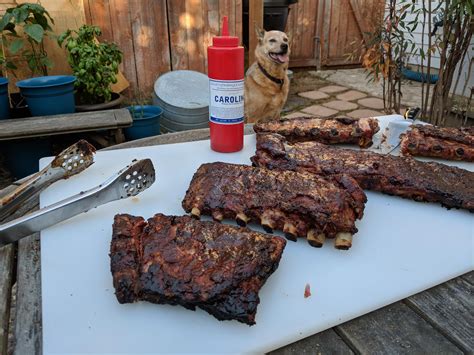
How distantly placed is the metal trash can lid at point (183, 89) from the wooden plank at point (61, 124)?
0.94 metres

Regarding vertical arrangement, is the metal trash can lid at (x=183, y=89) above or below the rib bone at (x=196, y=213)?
below

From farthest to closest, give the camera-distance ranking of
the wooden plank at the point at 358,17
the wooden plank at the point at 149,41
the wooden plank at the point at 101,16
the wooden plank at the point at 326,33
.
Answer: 1. the wooden plank at the point at 358,17
2. the wooden plank at the point at 326,33
3. the wooden plank at the point at 149,41
4. the wooden plank at the point at 101,16

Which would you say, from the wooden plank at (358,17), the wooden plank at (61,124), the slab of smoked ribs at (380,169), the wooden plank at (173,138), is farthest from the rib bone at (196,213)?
the wooden plank at (358,17)

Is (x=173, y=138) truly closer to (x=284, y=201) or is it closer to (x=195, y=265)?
(x=284, y=201)

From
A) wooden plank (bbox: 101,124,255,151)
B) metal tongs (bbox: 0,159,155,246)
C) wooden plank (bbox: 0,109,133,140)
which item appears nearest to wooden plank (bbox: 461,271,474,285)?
metal tongs (bbox: 0,159,155,246)

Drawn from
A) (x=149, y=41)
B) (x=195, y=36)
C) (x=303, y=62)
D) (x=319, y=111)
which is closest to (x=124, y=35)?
(x=149, y=41)

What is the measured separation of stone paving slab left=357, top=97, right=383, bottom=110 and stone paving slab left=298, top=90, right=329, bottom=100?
532 millimetres

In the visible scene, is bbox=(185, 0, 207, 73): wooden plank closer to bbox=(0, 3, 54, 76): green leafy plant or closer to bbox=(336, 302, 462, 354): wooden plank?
bbox=(0, 3, 54, 76): green leafy plant

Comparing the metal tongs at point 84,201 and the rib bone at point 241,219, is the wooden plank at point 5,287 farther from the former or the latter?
the rib bone at point 241,219

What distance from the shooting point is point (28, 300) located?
2.97ft

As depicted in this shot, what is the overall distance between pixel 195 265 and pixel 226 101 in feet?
2.69

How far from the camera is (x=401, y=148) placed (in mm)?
1553

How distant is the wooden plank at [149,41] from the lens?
4.68m

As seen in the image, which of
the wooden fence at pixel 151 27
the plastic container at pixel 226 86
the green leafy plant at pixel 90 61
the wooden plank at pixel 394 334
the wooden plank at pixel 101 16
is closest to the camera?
the wooden plank at pixel 394 334
